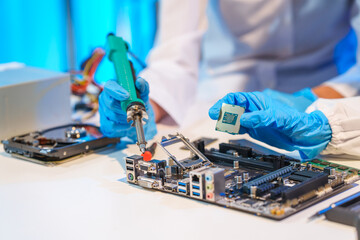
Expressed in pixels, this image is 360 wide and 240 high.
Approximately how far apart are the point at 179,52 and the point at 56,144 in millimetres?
551

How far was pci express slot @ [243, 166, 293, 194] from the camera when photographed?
749 mm

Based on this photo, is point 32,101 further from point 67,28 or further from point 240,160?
point 67,28

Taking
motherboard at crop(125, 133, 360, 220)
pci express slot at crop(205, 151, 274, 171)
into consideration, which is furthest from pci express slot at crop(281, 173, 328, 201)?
pci express slot at crop(205, 151, 274, 171)

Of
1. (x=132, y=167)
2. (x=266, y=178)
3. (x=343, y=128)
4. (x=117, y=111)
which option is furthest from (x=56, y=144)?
(x=343, y=128)

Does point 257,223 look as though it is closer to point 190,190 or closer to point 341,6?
point 190,190

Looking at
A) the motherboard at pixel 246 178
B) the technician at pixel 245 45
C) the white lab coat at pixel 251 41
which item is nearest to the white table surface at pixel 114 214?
the motherboard at pixel 246 178

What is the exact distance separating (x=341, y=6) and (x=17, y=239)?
4.20 feet

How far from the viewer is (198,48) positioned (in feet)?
5.14

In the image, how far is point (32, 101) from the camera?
4.08 ft

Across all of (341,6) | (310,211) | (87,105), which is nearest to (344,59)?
(341,6)

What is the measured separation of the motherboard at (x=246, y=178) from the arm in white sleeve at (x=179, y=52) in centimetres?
48

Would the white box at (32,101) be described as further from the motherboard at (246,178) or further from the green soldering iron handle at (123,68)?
the motherboard at (246,178)

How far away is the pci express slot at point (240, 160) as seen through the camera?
Answer: 857mm

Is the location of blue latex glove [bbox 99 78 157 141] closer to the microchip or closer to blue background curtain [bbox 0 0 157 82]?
Result: the microchip
